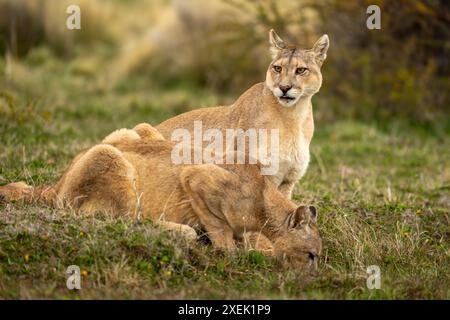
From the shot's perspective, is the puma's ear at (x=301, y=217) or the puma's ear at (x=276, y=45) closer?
the puma's ear at (x=301, y=217)

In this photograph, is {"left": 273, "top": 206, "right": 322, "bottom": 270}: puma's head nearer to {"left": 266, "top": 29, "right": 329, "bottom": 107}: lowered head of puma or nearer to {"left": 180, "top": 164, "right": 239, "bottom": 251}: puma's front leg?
{"left": 180, "top": 164, "right": 239, "bottom": 251}: puma's front leg

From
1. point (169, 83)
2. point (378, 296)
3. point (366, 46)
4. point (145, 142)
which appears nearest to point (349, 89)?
point (366, 46)

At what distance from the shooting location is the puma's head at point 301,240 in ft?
26.5

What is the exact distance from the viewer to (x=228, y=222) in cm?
830

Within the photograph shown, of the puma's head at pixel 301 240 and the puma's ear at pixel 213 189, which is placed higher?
the puma's ear at pixel 213 189

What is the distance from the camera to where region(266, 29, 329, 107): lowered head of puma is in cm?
973

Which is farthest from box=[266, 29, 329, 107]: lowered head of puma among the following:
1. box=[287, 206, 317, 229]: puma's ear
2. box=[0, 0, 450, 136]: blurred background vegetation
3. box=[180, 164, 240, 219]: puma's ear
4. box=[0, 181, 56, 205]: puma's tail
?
box=[0, 0, 450, 136]: blurred background vegetation

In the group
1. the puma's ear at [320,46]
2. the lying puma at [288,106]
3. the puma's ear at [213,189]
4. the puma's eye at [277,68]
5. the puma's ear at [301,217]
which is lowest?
the puma's ear at [301,217]

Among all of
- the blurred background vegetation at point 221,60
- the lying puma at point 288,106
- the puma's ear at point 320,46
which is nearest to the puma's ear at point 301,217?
the lying puma at point 288,106

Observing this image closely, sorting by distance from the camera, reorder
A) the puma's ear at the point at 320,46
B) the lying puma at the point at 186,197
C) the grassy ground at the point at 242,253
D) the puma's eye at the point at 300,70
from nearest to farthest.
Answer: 1. the grassy ground at the point at 242,253
2. the lying puma at the point at 186,197
3. the puma's eye at the point at 300,70
4. the puma's ear at the point at 320,46

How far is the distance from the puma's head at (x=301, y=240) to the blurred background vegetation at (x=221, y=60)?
804 cm

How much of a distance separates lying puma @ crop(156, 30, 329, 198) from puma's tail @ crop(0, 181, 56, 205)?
253 centimetres

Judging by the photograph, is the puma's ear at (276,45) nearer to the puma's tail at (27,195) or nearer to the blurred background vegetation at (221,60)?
the puma's tail at (27,195)

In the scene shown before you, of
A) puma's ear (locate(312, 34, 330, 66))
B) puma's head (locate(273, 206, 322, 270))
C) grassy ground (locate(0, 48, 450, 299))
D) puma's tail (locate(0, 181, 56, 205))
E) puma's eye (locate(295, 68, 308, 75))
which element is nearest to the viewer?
grassy ground (locate(0, 48, 450, 299))
